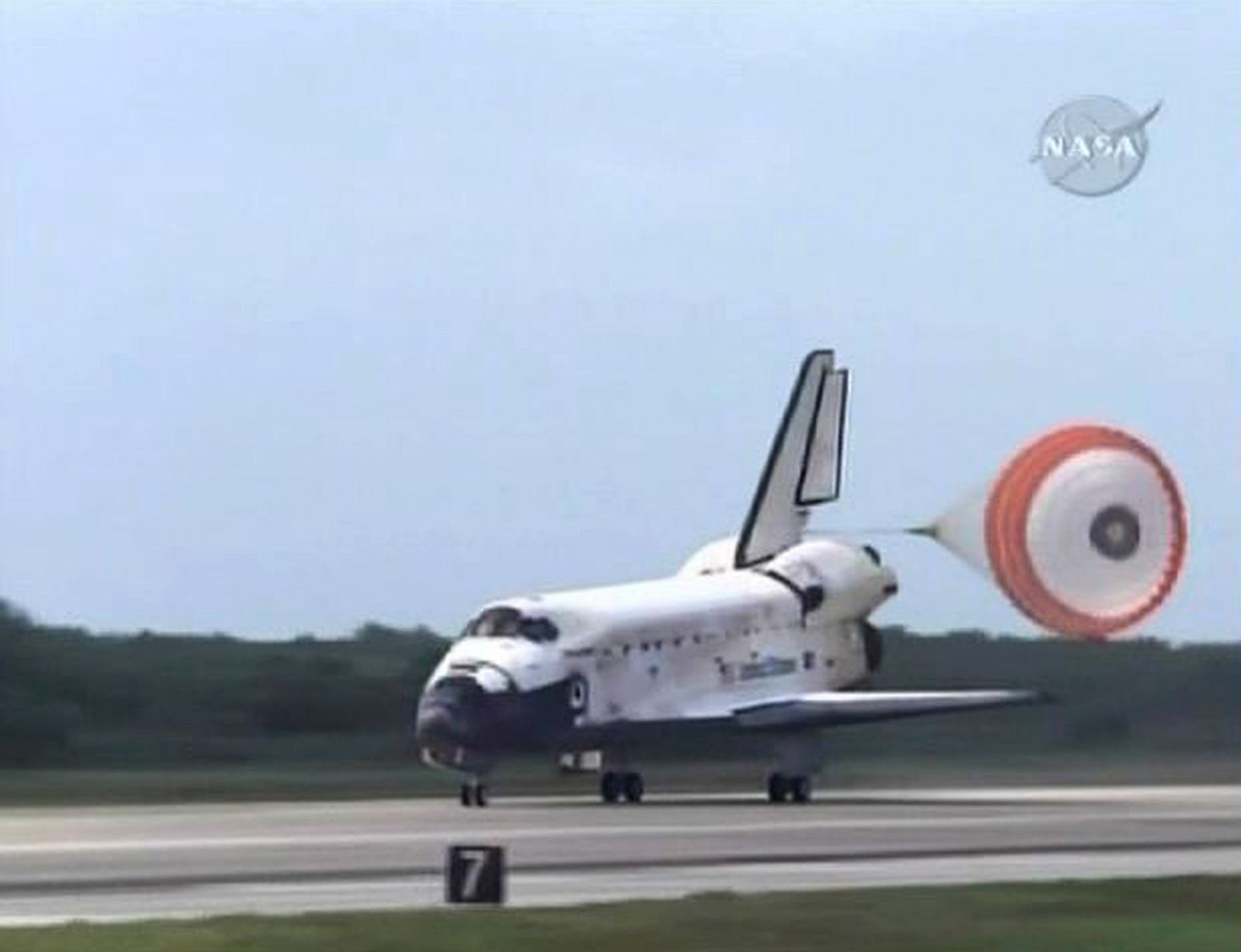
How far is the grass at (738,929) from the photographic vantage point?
20.3 m

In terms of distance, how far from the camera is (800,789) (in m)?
49.2

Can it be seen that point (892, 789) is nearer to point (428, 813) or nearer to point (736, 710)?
point (736, 710)

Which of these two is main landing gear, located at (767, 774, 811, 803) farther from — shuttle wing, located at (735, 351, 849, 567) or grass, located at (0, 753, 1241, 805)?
shuttle wing, located at (735, 351, 849, 567)

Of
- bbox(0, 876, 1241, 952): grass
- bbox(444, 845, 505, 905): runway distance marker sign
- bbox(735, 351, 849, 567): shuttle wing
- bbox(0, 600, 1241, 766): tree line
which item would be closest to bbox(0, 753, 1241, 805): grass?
bbox(0, 600, 1241, 766): tree line

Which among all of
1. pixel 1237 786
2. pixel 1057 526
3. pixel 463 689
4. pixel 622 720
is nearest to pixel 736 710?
pixel 622 720

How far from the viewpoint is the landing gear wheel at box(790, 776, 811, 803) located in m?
48.8

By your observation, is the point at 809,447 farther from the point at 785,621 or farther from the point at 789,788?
the point at 789,788

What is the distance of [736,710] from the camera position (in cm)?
5362

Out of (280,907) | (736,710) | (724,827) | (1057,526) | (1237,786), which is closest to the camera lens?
(280,907)

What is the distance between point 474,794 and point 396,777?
3.09m

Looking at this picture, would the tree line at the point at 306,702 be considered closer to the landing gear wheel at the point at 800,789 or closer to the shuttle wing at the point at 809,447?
the landing gear wheel at the point at 800,789

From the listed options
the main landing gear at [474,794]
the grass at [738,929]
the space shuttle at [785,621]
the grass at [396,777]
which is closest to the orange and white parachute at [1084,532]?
the space shuttle at [785,621]

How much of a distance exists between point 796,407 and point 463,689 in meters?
13.1

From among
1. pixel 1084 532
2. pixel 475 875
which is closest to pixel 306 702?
pixel 1084 532
